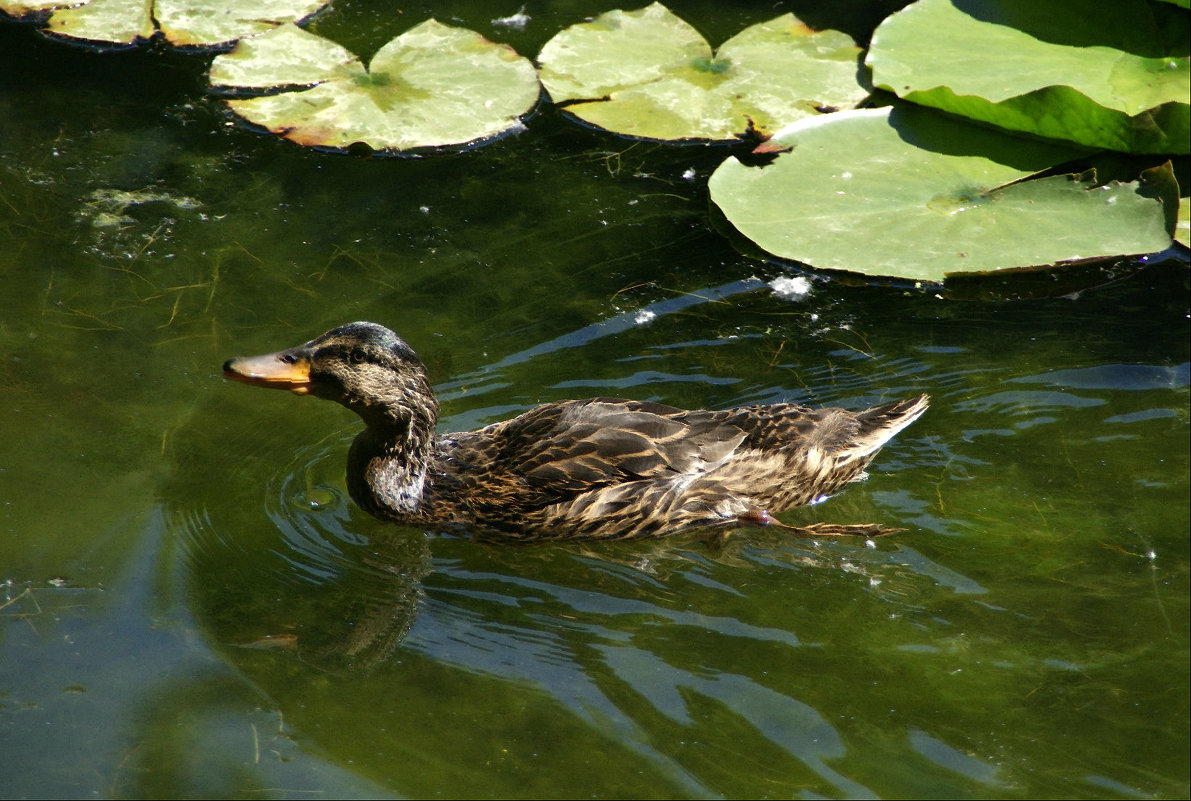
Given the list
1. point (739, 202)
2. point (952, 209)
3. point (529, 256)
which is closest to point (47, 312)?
point (529, 256)

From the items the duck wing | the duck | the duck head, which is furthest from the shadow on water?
the duck head

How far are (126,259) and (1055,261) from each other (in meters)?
4.97

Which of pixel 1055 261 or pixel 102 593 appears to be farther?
pixel 1055 261

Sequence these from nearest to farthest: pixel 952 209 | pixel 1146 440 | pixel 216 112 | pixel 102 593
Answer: pixel 102 593 → pixel 1146 440 → pixel 952 209 → pixel 216 112

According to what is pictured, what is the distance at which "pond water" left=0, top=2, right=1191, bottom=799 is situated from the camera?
4020mm

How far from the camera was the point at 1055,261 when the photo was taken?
225 inches

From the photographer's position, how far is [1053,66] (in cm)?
660

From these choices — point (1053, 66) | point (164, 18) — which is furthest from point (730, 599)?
point (164, 18)

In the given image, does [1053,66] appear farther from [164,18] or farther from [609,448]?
[164,18]

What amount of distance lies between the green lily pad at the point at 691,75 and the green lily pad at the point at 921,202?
1.66 feet

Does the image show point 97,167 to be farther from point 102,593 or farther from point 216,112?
point 102,593

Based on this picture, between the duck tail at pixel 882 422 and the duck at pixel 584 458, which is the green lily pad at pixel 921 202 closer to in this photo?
the duck tail at pixel 882 422

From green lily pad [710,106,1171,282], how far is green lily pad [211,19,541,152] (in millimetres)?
1708

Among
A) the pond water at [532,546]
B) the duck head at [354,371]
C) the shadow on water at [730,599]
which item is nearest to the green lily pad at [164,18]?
the pond water at [532,546]
